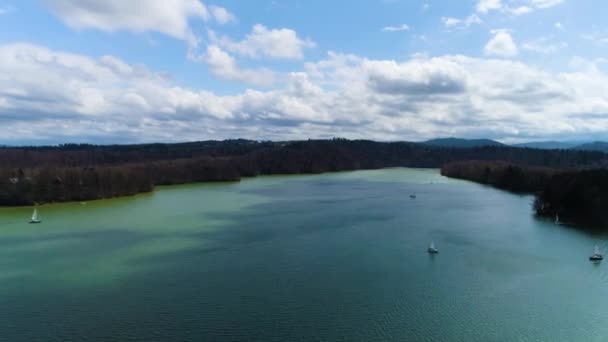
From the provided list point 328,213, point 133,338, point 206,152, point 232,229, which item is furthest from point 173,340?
point 206,152

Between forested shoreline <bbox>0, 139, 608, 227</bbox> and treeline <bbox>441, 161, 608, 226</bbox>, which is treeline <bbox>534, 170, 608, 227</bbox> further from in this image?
forested shoreline <bbox>0, 139, 608, 227</bbox>

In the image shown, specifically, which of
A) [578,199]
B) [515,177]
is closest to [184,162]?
[515,177]

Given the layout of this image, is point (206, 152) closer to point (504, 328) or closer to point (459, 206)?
point (459, 206)

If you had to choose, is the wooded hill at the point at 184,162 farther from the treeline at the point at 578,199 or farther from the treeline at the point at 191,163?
the treeline at the point at 578,199

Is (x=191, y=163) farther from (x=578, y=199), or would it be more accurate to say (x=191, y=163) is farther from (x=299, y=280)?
(x=299, y=280)

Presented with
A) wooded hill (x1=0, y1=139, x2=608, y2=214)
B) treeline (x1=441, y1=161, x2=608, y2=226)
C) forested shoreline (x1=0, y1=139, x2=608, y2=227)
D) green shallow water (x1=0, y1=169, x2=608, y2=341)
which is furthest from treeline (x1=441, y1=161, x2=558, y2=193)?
green shallow water (x1=0, y1=169, x2=608, y2=341)
